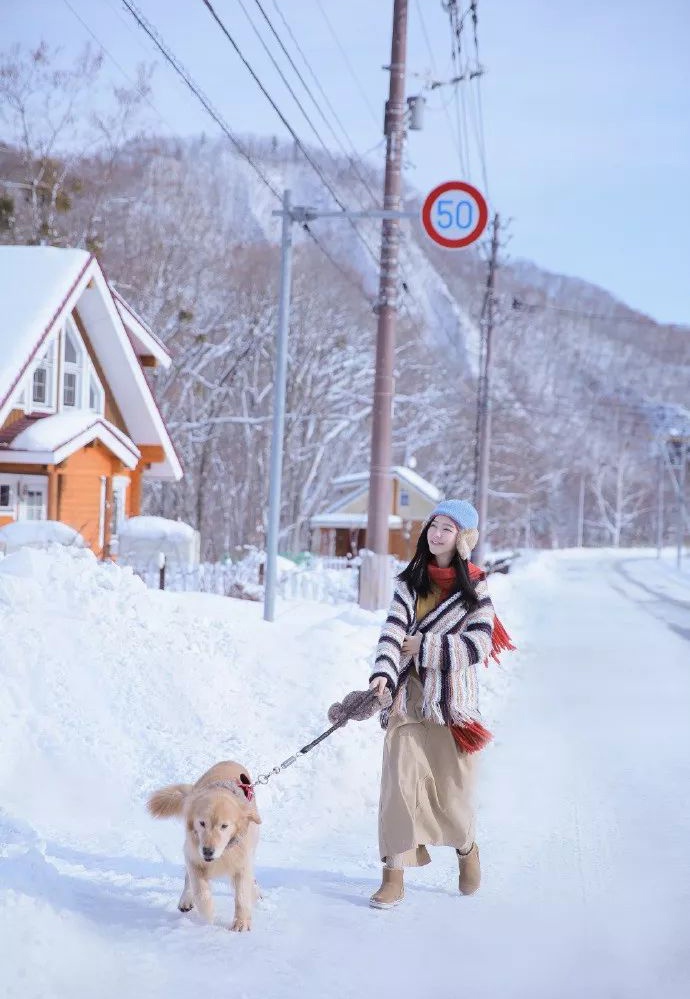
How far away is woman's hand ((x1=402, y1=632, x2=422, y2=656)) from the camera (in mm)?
5055

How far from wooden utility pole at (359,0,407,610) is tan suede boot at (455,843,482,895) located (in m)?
10.7

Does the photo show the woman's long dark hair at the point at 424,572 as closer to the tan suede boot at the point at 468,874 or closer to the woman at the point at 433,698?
the woman at the point at 433,698

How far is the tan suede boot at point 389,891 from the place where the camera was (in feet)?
16.3

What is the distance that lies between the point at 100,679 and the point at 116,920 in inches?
123

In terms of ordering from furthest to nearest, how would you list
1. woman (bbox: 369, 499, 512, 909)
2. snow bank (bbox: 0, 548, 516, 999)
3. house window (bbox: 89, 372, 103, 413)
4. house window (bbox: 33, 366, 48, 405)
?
house window (bbox: 89, 372, 103, 413) → house window (bbox: 33, 366, 48, 405) → woman (bbox: 369, 499, 512, 909) → snow bank (bbox: 0, 548, 516, 999)

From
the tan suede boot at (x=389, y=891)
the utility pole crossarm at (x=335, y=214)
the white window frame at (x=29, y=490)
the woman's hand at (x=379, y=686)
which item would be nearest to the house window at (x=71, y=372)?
the white window frame at (x=29, y=490)

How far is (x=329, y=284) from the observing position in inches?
2035

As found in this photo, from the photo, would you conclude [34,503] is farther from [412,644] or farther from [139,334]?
[412,644]

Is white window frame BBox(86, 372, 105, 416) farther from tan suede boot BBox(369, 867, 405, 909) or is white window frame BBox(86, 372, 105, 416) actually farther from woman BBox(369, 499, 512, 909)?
tan suede boot BBox(369, 867, 405, 909)

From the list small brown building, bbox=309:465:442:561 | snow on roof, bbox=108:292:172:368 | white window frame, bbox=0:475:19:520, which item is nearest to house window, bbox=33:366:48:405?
white window frame, bbox=0:475:19:520

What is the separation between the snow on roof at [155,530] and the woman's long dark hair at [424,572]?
702 inches

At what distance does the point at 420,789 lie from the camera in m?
5.16

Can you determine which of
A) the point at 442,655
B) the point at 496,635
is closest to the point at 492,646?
the point at 496,635

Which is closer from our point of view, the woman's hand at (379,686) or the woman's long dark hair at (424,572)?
the woman's hand at (379,686)
